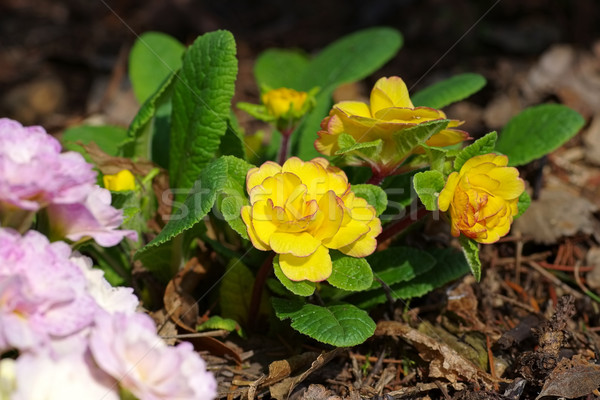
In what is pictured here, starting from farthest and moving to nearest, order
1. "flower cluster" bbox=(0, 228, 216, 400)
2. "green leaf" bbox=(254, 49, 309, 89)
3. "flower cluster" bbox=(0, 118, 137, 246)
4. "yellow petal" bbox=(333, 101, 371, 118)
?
"green leaf" bbox=(254, 49, 309, 89), "yellow petal" bbox=(333, 101, 371, 118), "flower cluster" bbox=(0, 118, 137, 246), "flower cluster" bbox=(0, 228, 216, 400)


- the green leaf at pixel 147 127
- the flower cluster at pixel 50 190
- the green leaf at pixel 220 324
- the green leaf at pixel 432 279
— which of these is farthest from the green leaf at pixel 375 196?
the green leaf at pixel 147 127

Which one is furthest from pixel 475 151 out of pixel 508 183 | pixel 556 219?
pixel 556 219

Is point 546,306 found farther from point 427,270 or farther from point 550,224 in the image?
point 427,270

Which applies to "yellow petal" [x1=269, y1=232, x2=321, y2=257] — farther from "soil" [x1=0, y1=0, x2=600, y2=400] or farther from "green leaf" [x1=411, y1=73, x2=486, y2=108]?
"green leaf" [x1=411, y1=73, x2=486, y2=108]

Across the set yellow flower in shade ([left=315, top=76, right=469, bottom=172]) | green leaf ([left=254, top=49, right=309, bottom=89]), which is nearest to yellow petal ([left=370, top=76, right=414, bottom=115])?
yellow flower in shade ([left=315, top=76, right=469, bottom=172])

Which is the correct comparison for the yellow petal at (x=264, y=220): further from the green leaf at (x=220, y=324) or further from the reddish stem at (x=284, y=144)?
the reddish stem at (x=284, y=144)

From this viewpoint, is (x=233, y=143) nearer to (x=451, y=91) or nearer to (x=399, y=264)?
(x=399, y=264)
